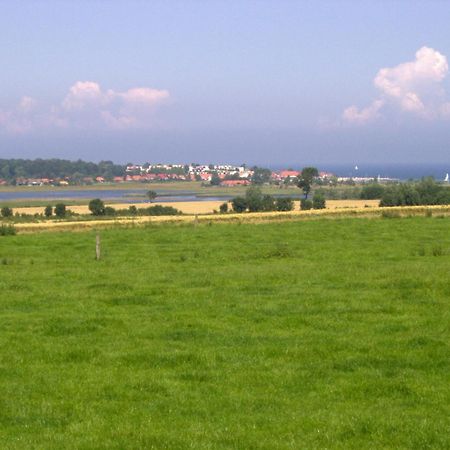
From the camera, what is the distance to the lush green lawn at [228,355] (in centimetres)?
1075

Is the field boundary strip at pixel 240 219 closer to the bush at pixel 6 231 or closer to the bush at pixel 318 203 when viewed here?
the bush at pixel 6 231

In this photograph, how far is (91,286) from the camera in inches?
942

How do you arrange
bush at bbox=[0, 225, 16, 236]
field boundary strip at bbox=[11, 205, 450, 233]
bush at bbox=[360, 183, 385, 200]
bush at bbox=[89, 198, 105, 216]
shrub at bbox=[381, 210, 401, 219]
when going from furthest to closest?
bush at bbox=[360, 183, 385, 200], bush at bbox=[89, 198, 105, 216], field boundary strip at bbox=[11, 205, 450, 233], shrub at bbox=[381, 210, 401, 219], bush at bbox=[0, 225, 16, 236]

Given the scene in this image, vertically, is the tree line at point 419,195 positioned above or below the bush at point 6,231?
above

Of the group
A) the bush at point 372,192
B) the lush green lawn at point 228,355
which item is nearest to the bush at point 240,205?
the bush at point 372,192

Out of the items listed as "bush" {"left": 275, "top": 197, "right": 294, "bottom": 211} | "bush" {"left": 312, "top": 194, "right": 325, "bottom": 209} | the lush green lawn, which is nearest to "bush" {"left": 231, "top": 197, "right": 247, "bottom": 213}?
"bush" {"left": 275, "top": 197, "right": 294, "bottom": 211}

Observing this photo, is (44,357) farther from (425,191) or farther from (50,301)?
(425,191)

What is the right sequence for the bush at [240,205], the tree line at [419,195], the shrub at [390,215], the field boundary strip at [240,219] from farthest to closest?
the bush at [240,205]
the tree line at [419,195]
the field boundary strip at [240,219]
the shrub at [390,215]

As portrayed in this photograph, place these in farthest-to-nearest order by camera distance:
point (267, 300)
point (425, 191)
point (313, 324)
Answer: point (425, 191) → point (267, 300) → point (313, 324)

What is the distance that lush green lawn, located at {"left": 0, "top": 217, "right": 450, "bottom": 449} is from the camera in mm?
10750

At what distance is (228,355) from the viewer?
579 inches

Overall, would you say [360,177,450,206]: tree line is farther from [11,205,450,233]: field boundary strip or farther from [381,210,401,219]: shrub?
[381,210,401,219]: shrub

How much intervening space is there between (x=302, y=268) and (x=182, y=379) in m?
14.7

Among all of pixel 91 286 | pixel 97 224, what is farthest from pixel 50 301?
Answer: pixel 97 224
